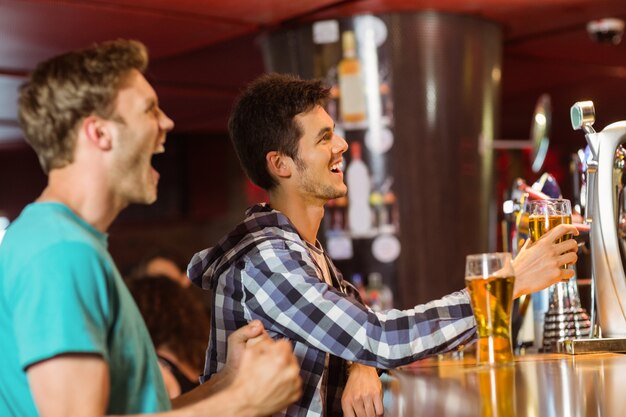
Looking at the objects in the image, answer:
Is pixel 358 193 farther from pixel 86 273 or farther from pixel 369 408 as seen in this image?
pixel 86 273

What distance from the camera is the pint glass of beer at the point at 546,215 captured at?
6.07 feet

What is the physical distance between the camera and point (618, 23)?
205 inches

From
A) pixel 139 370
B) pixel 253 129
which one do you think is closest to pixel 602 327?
pixel 253 129

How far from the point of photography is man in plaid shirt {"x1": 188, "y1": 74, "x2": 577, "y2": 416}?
5.54 ft

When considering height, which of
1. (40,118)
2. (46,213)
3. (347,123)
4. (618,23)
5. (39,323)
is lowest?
(39,323)

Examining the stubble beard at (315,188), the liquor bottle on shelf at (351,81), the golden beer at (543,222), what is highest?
the liquor bottle on shelf at (351,81)

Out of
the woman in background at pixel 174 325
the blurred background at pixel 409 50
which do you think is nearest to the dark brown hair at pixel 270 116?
the woman in background at pixel 174 325

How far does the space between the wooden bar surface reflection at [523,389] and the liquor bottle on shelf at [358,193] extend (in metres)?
2.70

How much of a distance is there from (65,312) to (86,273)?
6 cm

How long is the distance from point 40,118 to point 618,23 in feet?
14.8

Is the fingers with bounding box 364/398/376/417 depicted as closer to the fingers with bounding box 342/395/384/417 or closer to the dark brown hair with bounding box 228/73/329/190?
the fingers with bounding box 342/395/384/417

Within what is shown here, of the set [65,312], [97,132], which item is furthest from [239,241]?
[65,312]

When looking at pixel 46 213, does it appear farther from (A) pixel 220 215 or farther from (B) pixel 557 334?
(A) pixel 220 215

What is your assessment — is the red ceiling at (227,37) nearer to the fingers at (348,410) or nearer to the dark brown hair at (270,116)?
the dark brown hair at (270,116)
